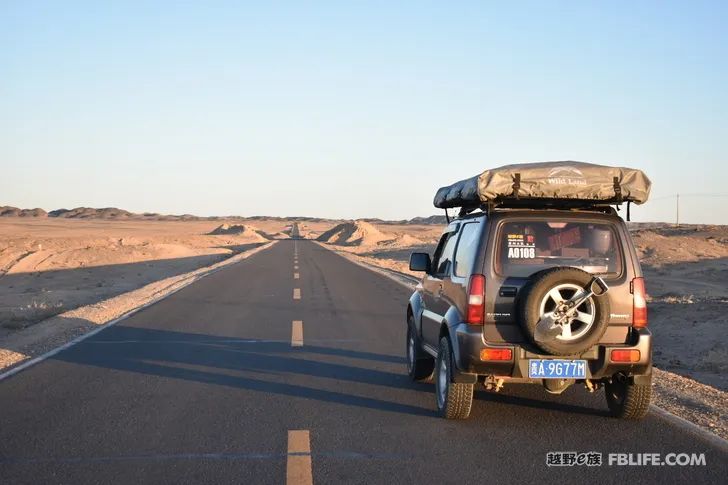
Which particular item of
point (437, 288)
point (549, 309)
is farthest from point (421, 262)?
point (549, 309)

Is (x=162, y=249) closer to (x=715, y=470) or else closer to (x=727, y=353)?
(x=727, y=353)

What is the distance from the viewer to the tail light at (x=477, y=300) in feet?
20.9

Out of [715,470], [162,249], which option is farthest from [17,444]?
[162,249]

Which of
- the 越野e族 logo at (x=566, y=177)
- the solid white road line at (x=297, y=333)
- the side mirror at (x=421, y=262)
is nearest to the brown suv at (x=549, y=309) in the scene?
the 越野e族 logo at (x=566, y=177)

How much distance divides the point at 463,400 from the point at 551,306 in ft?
3.91

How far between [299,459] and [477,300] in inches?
79.5

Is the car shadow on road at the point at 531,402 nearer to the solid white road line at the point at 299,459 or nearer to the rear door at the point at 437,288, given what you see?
the rear door at the point at 437,288

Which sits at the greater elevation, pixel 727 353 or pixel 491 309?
pixel 491 309

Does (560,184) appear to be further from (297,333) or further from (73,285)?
(73,285)

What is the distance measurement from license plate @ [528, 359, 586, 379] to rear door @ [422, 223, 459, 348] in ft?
3.53

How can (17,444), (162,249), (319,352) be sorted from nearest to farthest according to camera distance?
(17,444) → (319,352) → (162,249)

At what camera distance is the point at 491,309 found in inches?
251

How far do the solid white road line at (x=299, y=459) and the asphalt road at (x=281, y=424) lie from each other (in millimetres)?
17

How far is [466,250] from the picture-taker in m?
6.94
